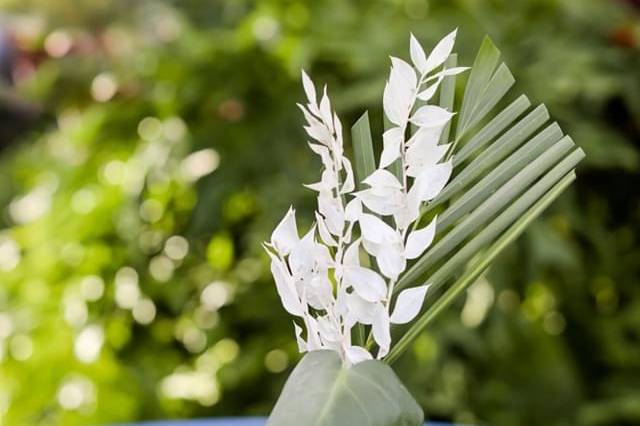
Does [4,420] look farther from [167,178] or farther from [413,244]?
[413,244]

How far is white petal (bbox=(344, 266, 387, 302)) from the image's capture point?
36 centimetres

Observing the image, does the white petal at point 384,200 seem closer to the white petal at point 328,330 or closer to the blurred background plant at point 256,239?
the white petal at point 328,330

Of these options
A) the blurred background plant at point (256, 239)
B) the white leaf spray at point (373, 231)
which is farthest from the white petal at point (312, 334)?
the blurred background plant at point (256, 239)

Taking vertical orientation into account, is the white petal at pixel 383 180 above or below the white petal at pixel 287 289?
above

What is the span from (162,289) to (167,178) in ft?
0.48

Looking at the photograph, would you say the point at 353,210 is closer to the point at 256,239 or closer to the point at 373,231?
the point at 373,231

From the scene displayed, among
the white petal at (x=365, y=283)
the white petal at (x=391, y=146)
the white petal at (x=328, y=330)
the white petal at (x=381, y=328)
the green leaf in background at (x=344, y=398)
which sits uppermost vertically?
the white petal at (x=391, y=146)

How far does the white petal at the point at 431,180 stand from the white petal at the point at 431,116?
0.05 ft

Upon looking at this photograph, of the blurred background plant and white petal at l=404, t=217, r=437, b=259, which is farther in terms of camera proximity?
the blurred background plant

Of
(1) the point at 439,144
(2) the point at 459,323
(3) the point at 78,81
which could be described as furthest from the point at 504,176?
(3) the point at 78,81

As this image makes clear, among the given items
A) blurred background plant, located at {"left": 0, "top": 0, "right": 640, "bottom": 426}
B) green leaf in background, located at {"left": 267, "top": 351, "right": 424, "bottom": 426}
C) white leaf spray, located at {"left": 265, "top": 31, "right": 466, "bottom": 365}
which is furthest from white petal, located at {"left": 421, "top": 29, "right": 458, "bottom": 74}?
blurred background plant, located at {"left": 0, "top": 0, "right": 640, "bottom": 426}

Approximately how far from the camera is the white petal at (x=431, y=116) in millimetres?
361

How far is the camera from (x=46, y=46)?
69.5 inches

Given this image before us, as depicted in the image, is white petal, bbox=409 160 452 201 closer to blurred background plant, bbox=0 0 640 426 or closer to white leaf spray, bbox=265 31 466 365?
white leaf spray, bbox=265 31 466 365
